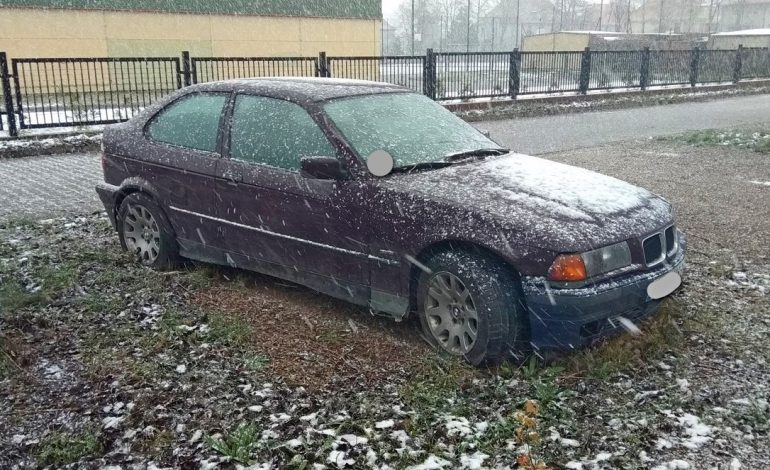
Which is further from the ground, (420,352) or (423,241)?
(423,241)

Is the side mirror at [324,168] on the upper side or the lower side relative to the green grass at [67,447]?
upper

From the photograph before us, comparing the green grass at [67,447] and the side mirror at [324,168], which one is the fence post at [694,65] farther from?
the green grass at [67,447]

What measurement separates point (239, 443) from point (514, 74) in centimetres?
1705

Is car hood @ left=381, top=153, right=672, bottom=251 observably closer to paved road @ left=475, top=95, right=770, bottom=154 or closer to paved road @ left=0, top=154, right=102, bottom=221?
paved road @ left=0, top=154, right=102, bottom=221

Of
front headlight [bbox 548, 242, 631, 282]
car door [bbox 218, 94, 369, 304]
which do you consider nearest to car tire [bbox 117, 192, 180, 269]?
car door [bbox 218, 94, 369, 304]

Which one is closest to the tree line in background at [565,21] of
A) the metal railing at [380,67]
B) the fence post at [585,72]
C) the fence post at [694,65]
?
the fence post at [694,65]

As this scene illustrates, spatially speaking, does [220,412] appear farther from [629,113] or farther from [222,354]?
[629,113]

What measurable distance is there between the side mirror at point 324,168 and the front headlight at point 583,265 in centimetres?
141

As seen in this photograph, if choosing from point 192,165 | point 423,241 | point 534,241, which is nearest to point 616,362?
point 534,241

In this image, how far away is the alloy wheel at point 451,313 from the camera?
3.81 m

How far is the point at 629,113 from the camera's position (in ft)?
61.7

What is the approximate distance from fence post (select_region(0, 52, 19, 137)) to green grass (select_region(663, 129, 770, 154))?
12.0m

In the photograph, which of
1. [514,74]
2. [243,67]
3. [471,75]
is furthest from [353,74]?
[514,74]

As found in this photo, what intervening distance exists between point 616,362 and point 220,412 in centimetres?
218
